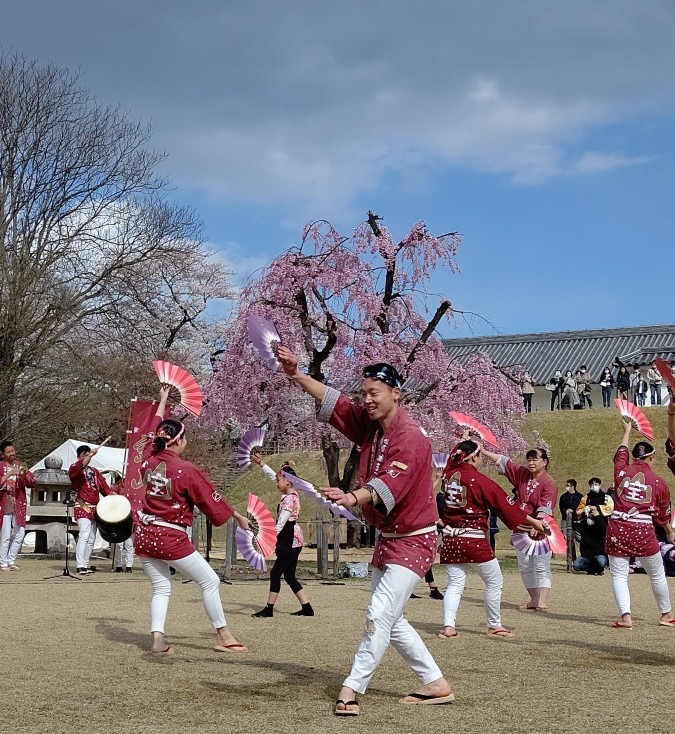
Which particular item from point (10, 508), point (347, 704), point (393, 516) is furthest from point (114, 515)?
point (10, 508)

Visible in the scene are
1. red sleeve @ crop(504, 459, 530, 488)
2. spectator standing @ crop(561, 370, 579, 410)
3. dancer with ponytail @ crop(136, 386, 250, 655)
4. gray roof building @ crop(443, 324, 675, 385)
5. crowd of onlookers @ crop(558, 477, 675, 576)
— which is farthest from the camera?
gray roof building @ crop(443, 324, 675, 385)

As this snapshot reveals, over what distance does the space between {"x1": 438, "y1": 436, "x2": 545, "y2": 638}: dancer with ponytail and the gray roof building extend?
32036 millimetres

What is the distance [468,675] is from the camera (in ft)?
21.8

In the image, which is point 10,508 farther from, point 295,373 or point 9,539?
point 295,373

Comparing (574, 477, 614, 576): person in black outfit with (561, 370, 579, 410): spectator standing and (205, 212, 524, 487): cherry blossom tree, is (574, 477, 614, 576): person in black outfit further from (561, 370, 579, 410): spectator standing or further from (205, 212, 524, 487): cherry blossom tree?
(561, 370, 579, 410): spectator standing

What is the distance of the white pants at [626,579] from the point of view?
9.72 m

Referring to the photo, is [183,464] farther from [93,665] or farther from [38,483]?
[38,483]

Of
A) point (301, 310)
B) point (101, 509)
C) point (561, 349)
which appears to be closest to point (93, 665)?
point (101, 509)

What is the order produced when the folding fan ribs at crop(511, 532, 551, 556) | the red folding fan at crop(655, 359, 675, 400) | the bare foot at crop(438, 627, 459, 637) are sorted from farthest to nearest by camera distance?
the folding fan ribs at crop(511, 532, 551, 556) → the bare foot at crop(438, 627, 459, 637) → the red folding fan at crop(655, 359, 675, 400)

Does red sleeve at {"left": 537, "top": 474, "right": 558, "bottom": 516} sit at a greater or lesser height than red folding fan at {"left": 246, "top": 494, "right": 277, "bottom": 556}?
greater

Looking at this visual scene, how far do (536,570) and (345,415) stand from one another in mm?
6363

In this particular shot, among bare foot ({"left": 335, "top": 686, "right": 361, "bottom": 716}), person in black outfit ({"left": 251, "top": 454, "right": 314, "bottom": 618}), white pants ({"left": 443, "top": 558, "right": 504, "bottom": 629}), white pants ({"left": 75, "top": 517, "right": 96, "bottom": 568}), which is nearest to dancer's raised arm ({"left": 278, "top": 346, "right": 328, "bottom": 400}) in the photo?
bare foot ({"left": 335, "top": 686, "right": 361, "bottom": 716})

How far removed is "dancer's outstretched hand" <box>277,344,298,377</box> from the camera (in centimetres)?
567

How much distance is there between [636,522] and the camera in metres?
9.87
